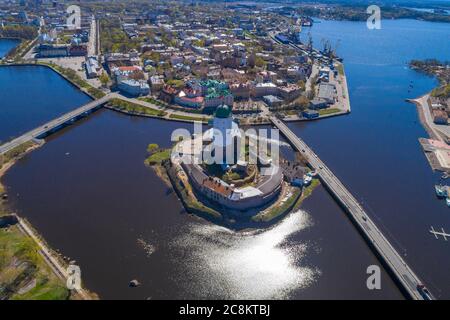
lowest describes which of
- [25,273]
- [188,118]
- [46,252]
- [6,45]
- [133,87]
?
[25,273]

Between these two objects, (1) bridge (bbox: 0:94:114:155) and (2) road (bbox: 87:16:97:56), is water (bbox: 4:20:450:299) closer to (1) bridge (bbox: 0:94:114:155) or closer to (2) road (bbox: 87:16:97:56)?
(1) bridge (bbox: 0:94:114:155)

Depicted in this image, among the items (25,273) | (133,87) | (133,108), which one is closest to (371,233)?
(25,273)

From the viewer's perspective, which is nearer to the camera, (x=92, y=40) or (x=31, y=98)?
(x=31, y=98)

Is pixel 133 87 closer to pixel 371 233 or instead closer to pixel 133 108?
pixel 133 108

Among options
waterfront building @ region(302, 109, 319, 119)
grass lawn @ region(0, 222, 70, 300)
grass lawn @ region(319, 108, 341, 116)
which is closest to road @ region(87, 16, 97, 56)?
waterfront building @ region(302, 109, 319, 119)

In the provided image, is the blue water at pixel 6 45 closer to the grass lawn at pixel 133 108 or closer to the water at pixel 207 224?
the grass lawn at pixel 133 108

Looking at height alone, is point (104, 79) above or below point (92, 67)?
below
